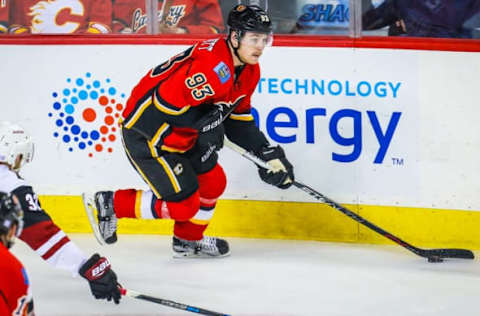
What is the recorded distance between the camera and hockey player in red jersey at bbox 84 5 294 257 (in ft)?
12.6

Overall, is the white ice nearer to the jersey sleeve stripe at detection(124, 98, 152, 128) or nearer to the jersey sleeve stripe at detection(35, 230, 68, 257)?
the jersey sleeve stripe at detection(35, 230, 68, 257)

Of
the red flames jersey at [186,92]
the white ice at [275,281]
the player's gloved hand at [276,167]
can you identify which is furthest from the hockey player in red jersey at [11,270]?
the player's gloved hand at [276,167]

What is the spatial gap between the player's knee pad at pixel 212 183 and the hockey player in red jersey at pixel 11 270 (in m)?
1.81

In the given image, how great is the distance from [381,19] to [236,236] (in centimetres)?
123

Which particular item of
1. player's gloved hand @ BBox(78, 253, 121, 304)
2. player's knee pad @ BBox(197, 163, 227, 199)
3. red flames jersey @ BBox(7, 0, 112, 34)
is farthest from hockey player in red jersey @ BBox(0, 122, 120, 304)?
red flames jersey @ BBox(7, 0, 112, 34)

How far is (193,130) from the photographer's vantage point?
3973 millimetres

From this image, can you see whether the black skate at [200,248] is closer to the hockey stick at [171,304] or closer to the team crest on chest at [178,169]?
the team crest on chest at [178,169]

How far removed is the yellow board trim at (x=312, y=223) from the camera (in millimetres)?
4336

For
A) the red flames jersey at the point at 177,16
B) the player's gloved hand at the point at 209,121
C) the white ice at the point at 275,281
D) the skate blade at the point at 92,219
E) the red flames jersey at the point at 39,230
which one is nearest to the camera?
the red flames jersey at the point at 39,230

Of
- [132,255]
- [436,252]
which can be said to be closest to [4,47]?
[132,255]

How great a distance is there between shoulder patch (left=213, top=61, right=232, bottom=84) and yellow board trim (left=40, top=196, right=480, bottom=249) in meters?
0.95

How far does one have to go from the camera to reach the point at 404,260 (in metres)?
4.20

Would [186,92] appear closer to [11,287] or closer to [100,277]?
[100,277]

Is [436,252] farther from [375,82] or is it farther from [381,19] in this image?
[381,19]
